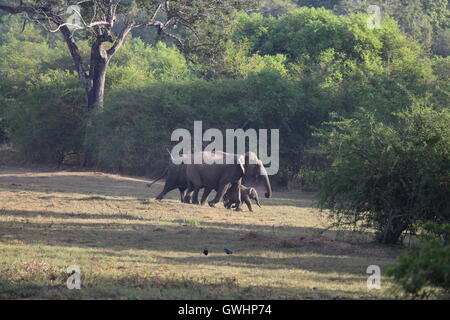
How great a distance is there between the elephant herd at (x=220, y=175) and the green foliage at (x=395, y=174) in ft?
24.1

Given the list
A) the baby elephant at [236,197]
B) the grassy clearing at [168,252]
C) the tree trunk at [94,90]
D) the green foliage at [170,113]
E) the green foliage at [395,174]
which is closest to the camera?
the grassy clearing at [168,252]

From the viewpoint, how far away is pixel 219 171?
24.3 m

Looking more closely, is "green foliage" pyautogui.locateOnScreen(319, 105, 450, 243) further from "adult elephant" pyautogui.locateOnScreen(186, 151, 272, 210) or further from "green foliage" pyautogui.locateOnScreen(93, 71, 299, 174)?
"green foliage" pyautogui.locateOnScreen(93, 71, 299, 174)

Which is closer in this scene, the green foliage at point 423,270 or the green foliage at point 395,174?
the green foliage at point 423,270

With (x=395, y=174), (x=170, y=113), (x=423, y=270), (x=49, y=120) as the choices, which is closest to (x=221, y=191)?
(x=395, y=174)

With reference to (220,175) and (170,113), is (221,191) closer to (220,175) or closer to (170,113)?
(220,175)

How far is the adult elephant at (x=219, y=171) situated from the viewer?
78.9ft

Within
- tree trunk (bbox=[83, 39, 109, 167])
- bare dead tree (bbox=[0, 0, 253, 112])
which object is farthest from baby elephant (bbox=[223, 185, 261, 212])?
tree trunk (bbox=[83, 39, 109, 167])

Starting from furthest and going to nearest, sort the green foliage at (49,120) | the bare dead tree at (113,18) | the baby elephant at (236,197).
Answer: the green foliage at (49,120) < the bare dead tree at (113,18) < the baby elephant at (236,197)

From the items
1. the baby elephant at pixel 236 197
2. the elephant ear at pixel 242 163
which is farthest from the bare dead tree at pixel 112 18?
the baby elephant at pixel 236 197

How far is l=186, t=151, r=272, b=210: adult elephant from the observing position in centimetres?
2406

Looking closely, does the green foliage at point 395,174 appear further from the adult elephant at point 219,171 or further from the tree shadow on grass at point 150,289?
the adult elephant at point 219,171

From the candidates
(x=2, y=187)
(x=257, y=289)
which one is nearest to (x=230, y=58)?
(x=2, y=187)
